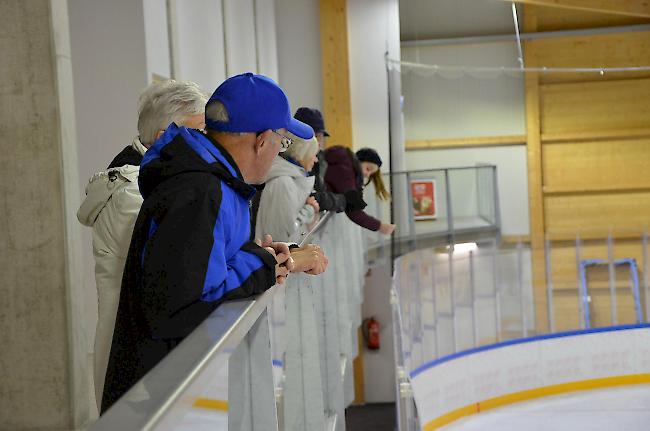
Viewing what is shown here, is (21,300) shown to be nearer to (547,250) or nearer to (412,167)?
(412,167)

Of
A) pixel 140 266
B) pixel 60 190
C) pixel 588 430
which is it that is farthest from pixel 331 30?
pixel 140 266

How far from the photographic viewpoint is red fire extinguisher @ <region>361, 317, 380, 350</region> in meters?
13.2

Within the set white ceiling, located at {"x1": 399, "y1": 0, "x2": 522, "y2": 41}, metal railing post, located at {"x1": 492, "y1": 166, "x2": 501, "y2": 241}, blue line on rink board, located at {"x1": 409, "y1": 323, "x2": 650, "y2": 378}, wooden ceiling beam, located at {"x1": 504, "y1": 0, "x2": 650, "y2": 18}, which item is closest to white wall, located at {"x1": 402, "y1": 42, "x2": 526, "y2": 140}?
white ceiling, located at {"x1": 399, "y1": 0, "x2": 522, "y2": 41}

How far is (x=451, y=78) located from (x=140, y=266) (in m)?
12.4

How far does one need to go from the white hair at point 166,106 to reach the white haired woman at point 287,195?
835 millimetres

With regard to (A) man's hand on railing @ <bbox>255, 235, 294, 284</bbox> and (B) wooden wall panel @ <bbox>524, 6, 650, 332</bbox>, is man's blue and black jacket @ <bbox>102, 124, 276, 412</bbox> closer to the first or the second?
(A) man's hand on railing @ <bbox>255, 235, 294, 284</bbox>

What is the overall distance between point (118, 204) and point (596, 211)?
12.7 metres

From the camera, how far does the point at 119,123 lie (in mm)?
5832

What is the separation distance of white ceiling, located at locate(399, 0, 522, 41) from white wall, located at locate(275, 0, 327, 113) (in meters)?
1.41

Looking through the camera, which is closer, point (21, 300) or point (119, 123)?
point (21, 300)

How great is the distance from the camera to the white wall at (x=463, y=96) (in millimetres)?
13625

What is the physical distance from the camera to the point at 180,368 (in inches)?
38.5

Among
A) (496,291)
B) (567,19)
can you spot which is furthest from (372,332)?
(567,19)

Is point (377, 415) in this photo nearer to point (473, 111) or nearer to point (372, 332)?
point (372, 332)
